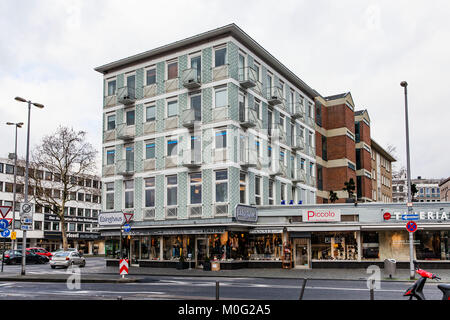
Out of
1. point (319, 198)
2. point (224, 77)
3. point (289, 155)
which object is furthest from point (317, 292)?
point (319, 198)

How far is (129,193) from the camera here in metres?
38.6

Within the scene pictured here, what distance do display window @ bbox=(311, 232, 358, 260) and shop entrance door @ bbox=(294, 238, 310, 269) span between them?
431mm

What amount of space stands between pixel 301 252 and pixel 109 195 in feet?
53.2

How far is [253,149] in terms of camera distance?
3494cm

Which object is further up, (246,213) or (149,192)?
(149,192)

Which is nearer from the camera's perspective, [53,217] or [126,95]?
[126,95]

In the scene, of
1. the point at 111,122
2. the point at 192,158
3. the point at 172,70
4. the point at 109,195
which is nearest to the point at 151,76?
the point at 172,70

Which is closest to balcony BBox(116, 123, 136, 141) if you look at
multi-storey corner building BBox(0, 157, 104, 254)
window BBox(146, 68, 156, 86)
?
window BBox(146, 68, 156, 86)

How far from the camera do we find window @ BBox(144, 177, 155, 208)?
121ft

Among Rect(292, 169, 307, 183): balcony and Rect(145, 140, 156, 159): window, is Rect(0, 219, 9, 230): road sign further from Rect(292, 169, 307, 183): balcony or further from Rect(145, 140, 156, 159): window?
Rect(292, 169, 307, 183): balcony

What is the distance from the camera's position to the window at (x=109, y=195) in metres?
39.7

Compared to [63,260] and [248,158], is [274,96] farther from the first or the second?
[63,260]

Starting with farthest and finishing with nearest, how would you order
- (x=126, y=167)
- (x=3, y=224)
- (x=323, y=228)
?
(x=126, y=167) < (x=323, y=228) < (x=3, y=224)

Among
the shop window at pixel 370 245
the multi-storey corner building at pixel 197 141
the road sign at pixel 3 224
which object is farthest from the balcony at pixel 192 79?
the road sign at pixel 3 224
